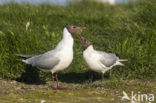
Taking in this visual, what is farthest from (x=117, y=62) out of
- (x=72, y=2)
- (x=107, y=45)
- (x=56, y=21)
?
(x=72, y=2)

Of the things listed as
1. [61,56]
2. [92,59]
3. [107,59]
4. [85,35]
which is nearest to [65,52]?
[61,56]

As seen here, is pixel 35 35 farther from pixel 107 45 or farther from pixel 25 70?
pixel 107 45

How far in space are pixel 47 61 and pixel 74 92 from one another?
2.53ft


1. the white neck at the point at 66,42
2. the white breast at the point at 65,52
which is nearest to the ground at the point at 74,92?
the white breast at the point at 65,52

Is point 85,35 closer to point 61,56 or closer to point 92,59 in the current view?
point 92,59

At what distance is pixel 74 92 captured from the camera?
603cm

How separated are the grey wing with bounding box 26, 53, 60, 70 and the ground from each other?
0.43 meters

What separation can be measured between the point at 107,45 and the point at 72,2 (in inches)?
210

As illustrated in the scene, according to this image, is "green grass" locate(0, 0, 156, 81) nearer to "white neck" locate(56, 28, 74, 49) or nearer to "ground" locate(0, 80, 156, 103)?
"ground" locate(0, 80, 156, 103)

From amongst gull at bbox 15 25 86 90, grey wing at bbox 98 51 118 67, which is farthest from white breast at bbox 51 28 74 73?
grey wing at bbox 98 51 118 67

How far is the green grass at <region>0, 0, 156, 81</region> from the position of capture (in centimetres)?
753

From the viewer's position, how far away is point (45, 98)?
5574 millimetres

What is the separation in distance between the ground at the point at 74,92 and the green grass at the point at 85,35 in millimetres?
571

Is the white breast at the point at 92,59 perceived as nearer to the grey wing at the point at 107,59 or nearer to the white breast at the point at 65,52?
the grey wing at the point at 107,59
